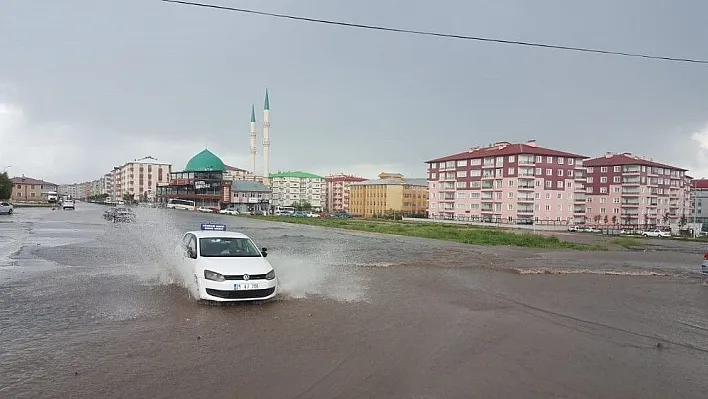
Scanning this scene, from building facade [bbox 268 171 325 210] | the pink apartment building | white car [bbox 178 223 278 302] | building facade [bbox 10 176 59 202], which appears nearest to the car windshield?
white car [bbox 178 223 278 302]

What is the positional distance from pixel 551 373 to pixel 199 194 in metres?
108

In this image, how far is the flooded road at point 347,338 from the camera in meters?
5.95

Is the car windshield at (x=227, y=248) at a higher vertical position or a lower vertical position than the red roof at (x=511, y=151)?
lower

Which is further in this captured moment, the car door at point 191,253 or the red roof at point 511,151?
the red roof at point 511,151

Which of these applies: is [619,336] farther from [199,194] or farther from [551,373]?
[199,194]

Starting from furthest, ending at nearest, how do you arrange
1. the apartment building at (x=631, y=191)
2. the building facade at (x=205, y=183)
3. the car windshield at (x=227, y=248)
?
the building facade at (x=205, y=183), the apartment building at (x=631, y=191), the car windshield at (x=227, y=248)

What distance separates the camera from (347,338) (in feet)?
26.4

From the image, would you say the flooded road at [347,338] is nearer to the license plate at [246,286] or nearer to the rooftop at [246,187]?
the license plate at [246,286]

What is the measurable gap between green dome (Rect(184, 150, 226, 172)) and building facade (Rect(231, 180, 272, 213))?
5.30 m

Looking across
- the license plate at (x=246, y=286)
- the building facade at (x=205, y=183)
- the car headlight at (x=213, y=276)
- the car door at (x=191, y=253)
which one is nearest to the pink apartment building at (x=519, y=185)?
the building facade at (x=205, y=183)

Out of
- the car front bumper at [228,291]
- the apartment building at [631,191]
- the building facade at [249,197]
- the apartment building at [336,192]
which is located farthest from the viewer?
the apartment building at [336,192]

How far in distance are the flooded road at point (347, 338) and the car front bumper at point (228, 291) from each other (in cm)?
23

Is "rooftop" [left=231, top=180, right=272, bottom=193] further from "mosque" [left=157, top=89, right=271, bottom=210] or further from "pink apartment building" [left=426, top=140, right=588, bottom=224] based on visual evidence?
"pink apartment building" [left=426, top=140, right=588, bottom=224]

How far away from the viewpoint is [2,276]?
1348 cm
